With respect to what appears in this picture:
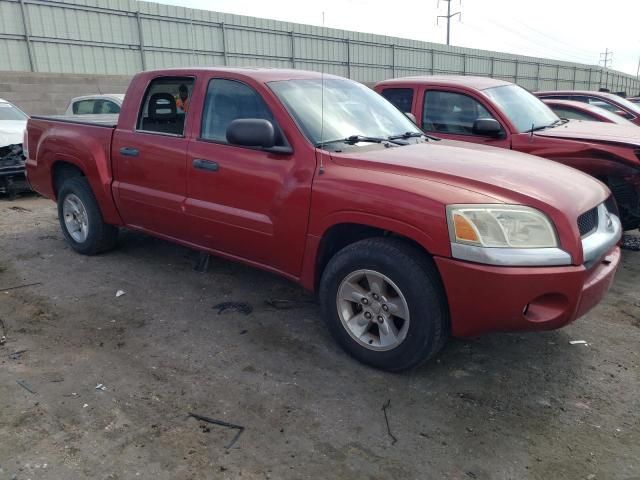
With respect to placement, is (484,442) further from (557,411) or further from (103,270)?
(103,270)

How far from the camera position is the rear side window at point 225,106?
391cm

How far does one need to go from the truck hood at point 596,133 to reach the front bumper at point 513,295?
303 centimetres

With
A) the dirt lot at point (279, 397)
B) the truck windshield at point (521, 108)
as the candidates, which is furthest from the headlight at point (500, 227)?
the truck windshield at point (521, 108)

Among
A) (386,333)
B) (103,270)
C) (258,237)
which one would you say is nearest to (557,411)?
(386,333)

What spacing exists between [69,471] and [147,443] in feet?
1.16

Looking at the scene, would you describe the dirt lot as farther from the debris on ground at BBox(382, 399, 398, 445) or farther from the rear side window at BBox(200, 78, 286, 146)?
the rear side window at BBox(200, 78, 286, 146)

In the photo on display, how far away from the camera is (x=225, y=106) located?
412cm

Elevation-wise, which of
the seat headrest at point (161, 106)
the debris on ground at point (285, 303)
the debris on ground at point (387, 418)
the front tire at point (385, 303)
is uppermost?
the seat headrest at point (161, 106)

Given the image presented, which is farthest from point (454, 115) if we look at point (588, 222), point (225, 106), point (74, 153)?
point (74, 153)

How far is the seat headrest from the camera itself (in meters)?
4.72

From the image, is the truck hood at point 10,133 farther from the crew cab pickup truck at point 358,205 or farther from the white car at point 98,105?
the crew cab pickup truck at point 358,205

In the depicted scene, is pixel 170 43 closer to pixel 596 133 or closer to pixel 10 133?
pixel 10 133

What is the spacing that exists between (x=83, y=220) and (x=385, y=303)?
3.58m

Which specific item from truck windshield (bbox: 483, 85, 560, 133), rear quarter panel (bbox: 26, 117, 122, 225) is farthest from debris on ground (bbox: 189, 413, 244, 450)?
truck windshield (bbox: 483, 85, 560, 133)
